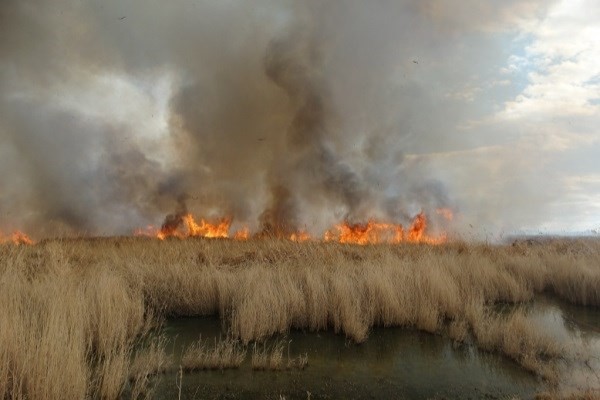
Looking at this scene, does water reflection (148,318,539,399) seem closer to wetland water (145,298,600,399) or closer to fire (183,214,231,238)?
wetland water (145,298,600,399)

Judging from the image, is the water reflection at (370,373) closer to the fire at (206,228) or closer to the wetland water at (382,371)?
the wetland water at (382,371)

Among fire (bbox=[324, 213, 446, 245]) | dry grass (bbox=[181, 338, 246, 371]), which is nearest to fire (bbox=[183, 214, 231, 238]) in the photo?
fire (bbox=[324, 213, 446, 245])

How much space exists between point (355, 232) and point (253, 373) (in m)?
23.2

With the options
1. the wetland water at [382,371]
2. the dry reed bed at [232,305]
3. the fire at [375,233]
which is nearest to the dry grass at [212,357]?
the wetland water at [382,371]

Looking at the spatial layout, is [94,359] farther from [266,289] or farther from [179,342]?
[266,289]

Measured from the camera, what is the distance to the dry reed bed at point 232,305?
17.6 ft

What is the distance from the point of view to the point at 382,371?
770 centimetres

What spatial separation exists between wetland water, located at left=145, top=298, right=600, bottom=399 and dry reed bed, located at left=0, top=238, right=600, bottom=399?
1.21 ft

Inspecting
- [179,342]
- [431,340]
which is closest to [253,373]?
[179,342]

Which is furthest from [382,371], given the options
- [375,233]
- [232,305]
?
[375,233]

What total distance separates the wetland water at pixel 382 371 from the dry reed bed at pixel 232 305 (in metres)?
0.37

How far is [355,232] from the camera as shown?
29797 mm

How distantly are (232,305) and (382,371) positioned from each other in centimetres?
371

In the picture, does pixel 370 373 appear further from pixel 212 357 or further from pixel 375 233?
pixel 375 233
